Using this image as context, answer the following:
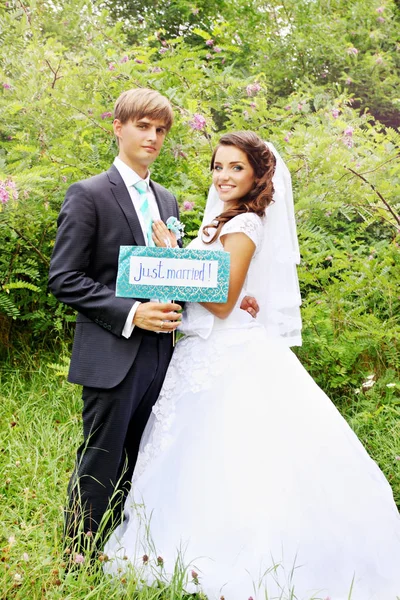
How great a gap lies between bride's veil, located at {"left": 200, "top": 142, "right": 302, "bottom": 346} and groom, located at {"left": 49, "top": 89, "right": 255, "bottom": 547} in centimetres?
53

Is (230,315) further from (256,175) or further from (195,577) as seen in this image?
(195,577)

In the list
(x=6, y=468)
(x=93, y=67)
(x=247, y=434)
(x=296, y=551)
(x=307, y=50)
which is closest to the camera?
(x=296, y=551)

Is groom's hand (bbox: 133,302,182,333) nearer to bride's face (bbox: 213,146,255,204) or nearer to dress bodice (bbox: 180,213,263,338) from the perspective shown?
dress bodice (bbox: 180,213,263,338)

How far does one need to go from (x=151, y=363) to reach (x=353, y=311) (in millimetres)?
2088

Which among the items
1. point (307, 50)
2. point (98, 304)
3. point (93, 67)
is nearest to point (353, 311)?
point (98, 304)

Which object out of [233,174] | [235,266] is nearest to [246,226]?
[235,266]

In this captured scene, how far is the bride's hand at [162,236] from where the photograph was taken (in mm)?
2555

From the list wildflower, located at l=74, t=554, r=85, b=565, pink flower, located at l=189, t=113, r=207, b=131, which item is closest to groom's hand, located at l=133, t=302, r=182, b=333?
wildflower, located at l=74, t=554, r=85, b=565

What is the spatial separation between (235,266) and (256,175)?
53 cm

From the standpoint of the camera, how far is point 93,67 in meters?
4.99

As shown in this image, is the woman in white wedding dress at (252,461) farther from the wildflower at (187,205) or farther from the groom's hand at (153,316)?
the wildflower at (187,205)

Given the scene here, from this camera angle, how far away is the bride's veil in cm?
297

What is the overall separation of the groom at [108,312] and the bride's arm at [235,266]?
21 cm

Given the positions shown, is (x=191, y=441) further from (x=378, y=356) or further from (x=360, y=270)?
(x=360, y=270)
